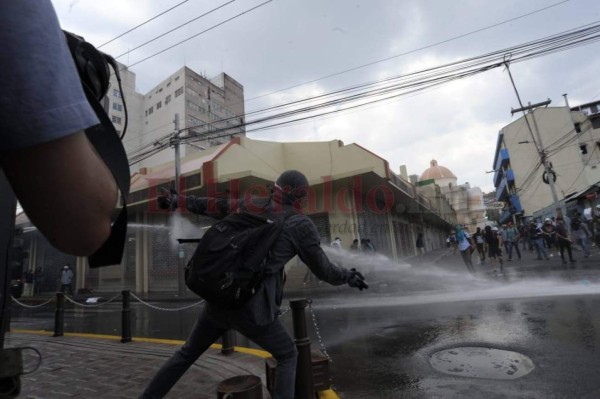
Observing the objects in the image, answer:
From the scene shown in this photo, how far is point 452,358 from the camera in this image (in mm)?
4039

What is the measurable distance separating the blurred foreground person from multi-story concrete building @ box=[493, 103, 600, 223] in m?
34.4

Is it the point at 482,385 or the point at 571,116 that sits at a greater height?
the point at 571,116

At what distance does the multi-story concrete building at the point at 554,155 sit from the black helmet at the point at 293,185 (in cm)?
3434

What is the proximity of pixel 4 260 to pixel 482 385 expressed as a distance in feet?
12.3

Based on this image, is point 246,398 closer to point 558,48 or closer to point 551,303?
point 551,303

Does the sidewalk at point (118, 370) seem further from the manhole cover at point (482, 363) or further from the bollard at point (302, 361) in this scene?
the manhole cover at point (482, 363)

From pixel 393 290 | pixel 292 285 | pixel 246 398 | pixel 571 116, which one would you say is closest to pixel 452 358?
pixel 246 398

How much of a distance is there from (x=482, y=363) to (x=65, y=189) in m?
4.35

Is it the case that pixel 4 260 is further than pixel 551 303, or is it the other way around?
pixel 551 303

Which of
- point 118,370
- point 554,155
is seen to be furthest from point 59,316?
point 554,155

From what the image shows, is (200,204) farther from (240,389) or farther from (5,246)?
(5,246)

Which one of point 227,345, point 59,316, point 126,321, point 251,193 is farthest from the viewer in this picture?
point 251,193

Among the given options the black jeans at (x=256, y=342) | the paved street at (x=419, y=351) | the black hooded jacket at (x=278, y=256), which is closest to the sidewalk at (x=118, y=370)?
the paved street at (x=419, y=351)

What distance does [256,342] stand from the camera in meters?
2.50
